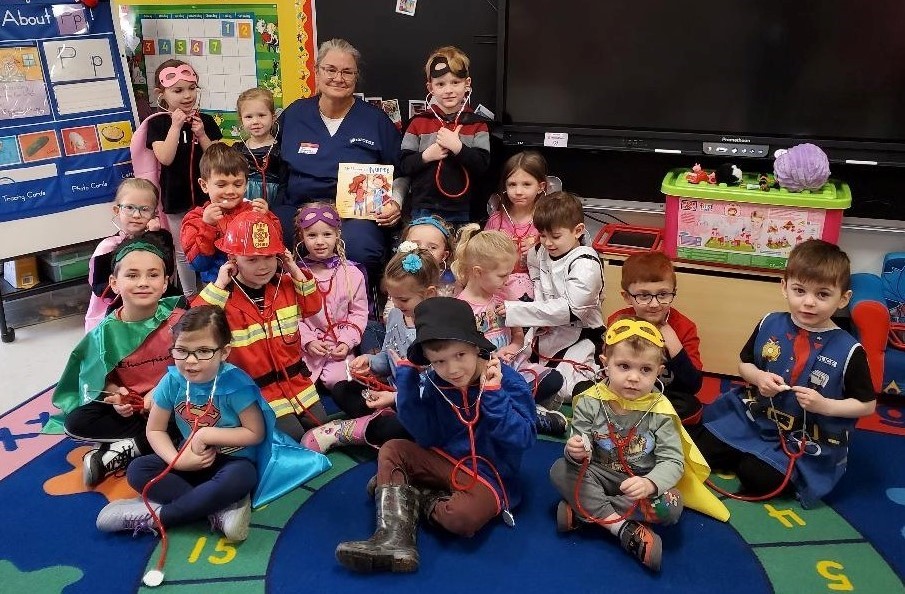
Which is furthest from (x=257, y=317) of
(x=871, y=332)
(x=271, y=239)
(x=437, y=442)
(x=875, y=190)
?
(x=875, y=190)

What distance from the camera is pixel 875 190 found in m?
3.17

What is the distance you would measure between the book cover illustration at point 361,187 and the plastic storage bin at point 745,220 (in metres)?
1.18

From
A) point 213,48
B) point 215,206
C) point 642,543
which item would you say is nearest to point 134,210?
point 215,206

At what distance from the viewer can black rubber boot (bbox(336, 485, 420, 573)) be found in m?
2.04

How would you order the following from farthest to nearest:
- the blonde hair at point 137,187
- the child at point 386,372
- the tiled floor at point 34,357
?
1. the tiled floor at point 34,357
2. the blonde hair at point 137,187
3. the child at point 386,372

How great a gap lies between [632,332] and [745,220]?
1.13m

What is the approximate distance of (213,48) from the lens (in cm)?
404

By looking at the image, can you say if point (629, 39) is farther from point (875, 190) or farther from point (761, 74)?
point (875, 190)

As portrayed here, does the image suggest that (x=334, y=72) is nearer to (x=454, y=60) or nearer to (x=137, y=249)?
(x=454, y=60)

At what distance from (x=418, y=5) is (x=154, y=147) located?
4.45 feet

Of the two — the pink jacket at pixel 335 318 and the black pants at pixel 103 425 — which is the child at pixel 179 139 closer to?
the pink jacket at pixel 335 318

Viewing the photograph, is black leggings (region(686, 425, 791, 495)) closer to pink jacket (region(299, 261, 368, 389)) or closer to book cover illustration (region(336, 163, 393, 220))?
pink jacket (region(299, 261, 368, 389))

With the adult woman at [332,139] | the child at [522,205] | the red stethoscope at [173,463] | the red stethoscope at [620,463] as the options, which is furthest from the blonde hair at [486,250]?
the red stethoscope at [173,463]

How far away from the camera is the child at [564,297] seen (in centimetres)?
285
